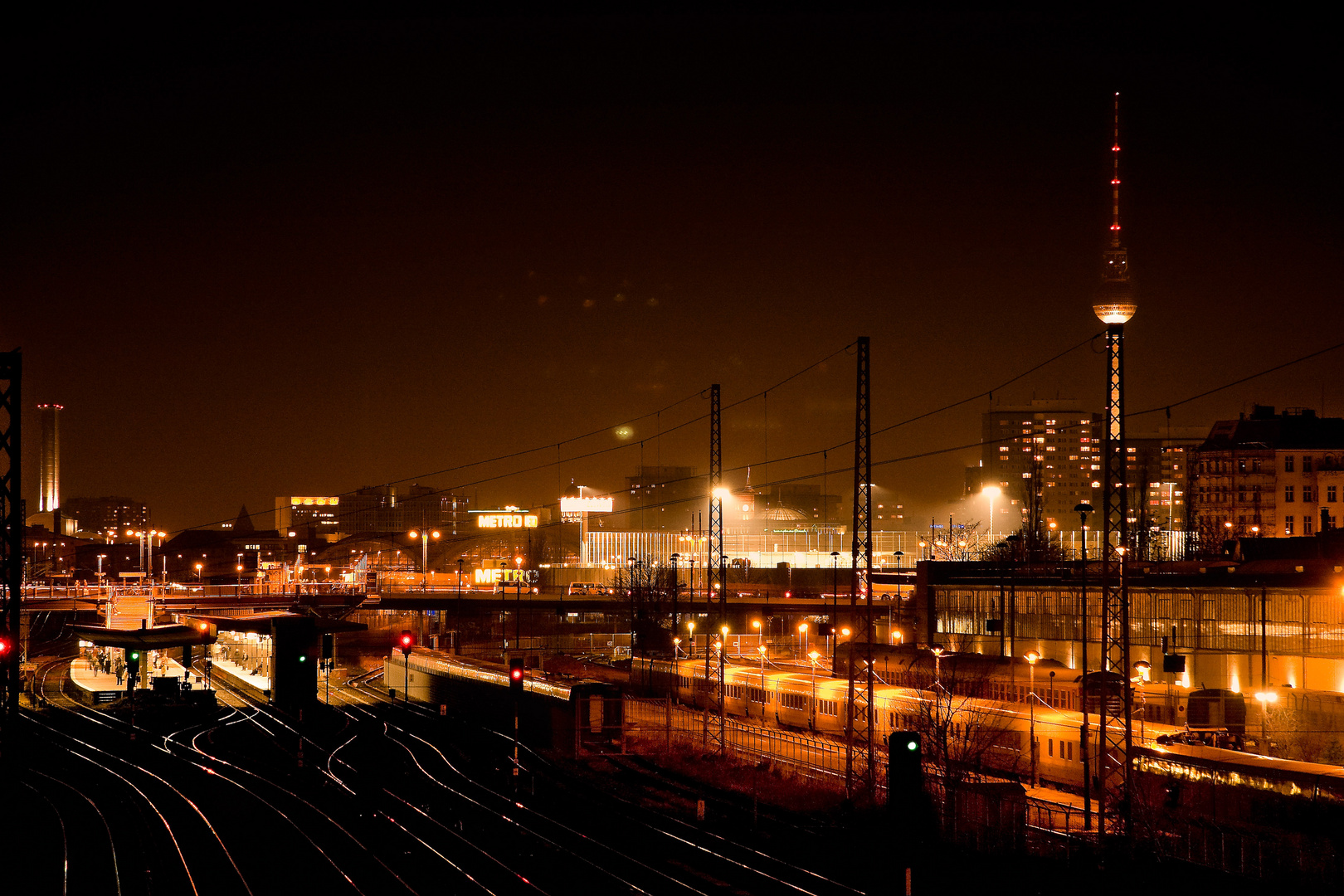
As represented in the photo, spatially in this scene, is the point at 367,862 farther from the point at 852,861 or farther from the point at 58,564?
the point at 58,564

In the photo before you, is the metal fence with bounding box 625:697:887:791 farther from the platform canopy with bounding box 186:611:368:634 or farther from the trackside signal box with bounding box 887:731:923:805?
the trackside signal box with bounding box 887:731:923:805

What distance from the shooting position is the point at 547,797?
1060 inches

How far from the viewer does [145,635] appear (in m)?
44.7

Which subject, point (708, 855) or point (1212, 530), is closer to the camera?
point (708, 855)

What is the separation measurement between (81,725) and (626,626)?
55440 millimetres

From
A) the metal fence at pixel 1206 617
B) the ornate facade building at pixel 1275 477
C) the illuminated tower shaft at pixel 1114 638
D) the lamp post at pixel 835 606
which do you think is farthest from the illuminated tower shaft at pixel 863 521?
the ornate facade building at pixel 1275 477

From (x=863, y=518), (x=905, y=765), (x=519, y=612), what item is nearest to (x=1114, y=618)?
(x=863, y=518)

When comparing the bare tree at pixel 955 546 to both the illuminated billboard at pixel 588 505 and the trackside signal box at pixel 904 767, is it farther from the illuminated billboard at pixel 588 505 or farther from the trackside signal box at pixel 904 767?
the trackside signal box at pixel 904 767

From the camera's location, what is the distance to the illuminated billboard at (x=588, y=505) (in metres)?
144

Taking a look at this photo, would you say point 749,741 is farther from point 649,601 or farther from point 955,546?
point 955,546

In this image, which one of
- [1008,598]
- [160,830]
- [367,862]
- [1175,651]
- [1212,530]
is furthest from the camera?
[1212,530]

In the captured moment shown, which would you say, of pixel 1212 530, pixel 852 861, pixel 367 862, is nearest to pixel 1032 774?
pixel 852 861

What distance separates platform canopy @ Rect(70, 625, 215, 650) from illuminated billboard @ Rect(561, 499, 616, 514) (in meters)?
96.8

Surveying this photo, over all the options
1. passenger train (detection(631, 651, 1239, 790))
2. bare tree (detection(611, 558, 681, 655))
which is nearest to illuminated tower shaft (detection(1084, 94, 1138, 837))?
passenger train (detection(631, 651, 1239, 790))
